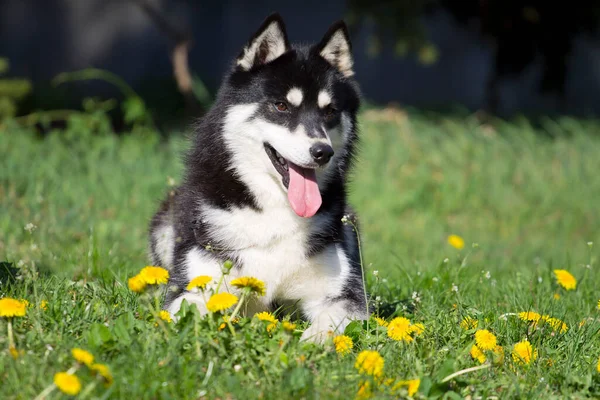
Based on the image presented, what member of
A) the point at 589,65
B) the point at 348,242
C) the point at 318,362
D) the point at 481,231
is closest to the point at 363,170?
the point at 481,231

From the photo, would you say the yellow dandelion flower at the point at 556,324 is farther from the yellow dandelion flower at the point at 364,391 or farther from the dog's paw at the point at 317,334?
the yellow dandelion flower at the point at 364,391

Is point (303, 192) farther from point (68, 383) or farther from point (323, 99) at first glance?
point (68, 383)

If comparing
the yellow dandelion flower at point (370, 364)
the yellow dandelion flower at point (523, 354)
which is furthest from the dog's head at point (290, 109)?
the yellow dandelion flower at point (523, 354)

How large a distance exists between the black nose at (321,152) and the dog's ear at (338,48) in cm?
61

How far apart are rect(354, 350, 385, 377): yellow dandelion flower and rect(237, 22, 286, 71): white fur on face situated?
1.50 m

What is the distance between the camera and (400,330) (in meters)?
2.58

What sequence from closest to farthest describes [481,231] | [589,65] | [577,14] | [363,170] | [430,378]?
1. [430,378]
2. [481,231]
3. [363,170]
4. [577,14]
5. [589,65]

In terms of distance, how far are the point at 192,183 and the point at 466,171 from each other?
4788 mm

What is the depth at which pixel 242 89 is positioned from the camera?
3174 millimetres

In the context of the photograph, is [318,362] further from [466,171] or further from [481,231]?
[466,171]

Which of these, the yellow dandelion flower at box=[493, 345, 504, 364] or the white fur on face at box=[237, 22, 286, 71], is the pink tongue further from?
the yellow dandelion flower at box=[493, 345, 504, 364]

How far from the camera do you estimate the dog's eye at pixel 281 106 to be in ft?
10.2

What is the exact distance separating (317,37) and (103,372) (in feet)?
33.9

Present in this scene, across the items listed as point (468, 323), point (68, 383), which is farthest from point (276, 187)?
point (68, 383)
